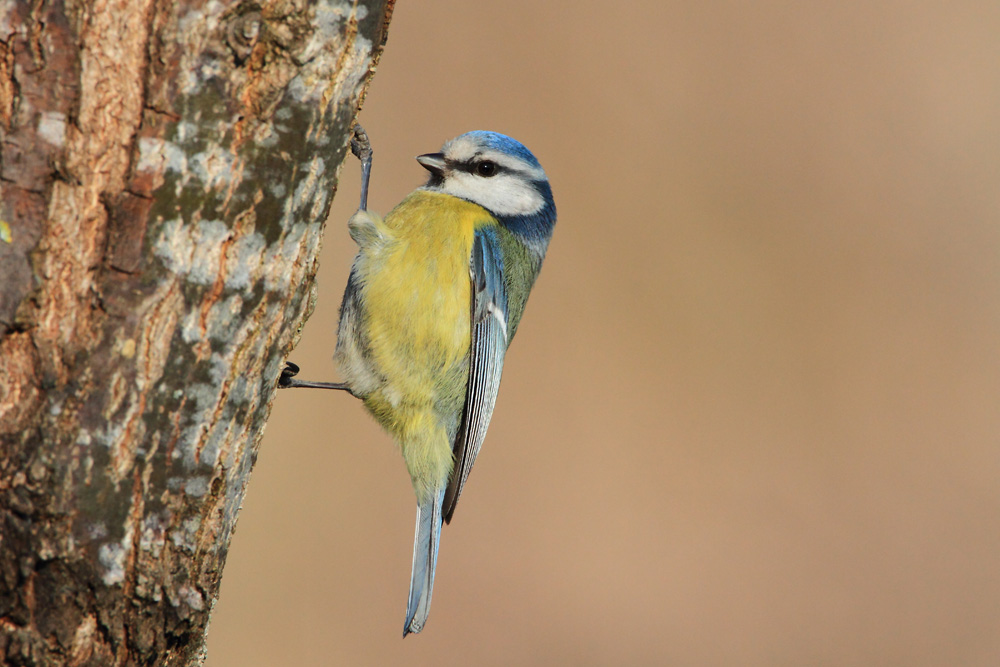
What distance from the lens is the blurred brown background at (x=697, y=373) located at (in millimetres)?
5008

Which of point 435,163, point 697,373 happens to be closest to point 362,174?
point 435,163

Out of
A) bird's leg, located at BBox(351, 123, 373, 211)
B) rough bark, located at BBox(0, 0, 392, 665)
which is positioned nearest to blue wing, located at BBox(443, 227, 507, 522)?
bird's leg, located at BBox(351, 123, 373, 211)

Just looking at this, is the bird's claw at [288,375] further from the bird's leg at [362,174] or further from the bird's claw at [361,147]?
the bird's claw at [361,147]

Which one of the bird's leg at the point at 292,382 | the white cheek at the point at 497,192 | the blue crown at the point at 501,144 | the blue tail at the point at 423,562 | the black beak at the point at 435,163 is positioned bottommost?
the blue tail at the point at 423,562

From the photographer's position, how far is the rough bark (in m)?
1.27

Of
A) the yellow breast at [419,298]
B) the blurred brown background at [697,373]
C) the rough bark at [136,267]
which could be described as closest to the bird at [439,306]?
the yellow breast at [419,298]

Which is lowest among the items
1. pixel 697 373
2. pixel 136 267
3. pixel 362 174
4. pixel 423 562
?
pixel 423 562

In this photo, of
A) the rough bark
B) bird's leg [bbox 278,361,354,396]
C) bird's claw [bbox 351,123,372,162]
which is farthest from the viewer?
bird's claw [bbox 351,123,372,162]

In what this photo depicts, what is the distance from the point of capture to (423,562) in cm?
284

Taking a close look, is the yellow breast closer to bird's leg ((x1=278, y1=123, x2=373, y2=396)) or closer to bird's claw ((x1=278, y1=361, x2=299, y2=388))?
bird's leg ((x1=278, y1=123, x2=373, y2=396))

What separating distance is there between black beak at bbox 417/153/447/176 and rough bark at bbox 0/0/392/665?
4.68 ft

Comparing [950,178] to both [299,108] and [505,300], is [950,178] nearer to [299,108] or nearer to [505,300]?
[505,300]

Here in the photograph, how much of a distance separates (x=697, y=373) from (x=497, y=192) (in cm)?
329

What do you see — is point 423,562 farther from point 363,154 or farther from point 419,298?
point 363,154
